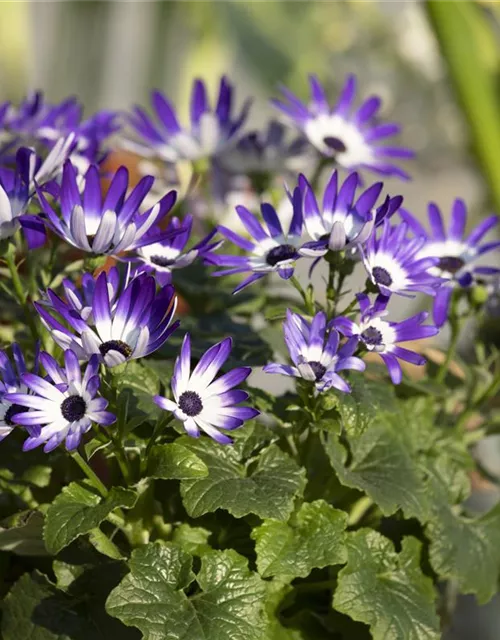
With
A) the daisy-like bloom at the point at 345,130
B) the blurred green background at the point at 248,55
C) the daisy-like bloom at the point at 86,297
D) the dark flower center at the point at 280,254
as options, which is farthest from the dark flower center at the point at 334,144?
the blurred green background at the point at 248,55

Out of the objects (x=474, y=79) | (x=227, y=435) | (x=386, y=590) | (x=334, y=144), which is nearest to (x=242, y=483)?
(x=227, y=435)

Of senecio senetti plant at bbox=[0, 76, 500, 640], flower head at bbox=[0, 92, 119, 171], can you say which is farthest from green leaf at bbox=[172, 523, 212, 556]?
flower head at bbox=[0, 92, 119, 171]

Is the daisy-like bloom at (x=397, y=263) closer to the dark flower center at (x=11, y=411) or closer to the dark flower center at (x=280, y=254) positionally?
the dark flower center at (x=280, y=254)

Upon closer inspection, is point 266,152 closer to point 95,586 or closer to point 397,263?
point 397,263

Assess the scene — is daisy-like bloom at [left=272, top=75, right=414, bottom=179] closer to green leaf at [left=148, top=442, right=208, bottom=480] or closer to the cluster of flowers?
the cluster of flowers

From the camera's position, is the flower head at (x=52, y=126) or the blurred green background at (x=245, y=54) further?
the blurred green background at (x=245, y=54)

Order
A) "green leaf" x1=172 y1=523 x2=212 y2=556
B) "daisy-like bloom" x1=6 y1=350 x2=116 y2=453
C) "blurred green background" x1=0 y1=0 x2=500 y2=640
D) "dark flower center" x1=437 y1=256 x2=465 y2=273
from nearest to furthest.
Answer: "daisy-like bloom" x1=6 y1=350 x2=116 y2=453 → "green leaf" x1=172 y1=523 x2=212 y2=556 → "dark flower center" x1=437 y1=256 x2=465 y2=273 → "blurred green background" x1=0 y1=0 x2=500 y2=640

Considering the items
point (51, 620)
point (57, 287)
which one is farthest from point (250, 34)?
point (51, 620)
